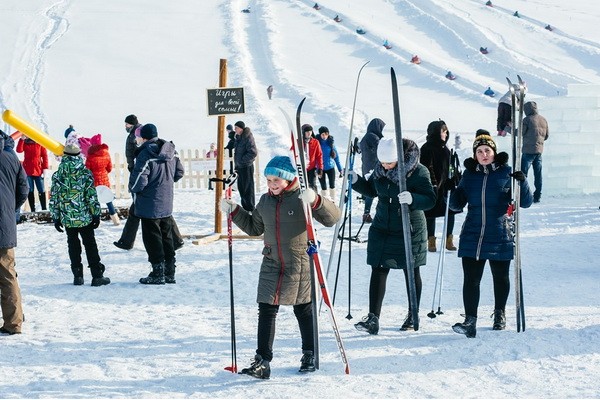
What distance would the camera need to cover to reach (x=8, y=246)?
6.30 meters

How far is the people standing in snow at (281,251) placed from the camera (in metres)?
5.27

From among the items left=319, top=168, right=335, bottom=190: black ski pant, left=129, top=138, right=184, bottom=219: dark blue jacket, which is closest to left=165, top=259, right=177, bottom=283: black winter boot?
left=129, top=138, right=184, bottom=219: dark blue jacket

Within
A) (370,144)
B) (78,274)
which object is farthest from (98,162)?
(370,144)

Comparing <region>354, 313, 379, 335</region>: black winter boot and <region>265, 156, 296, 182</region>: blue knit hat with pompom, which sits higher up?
<region>265, 156, 296, 182</region>: blue knit hat with pompom

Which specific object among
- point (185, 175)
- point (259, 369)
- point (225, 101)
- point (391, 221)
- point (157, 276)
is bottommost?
point (259, 369)

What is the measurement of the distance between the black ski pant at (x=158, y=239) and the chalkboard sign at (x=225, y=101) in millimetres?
2446

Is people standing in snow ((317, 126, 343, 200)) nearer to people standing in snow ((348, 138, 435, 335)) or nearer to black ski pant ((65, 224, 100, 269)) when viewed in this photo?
black ski pant ((65, 224, 100, 269))

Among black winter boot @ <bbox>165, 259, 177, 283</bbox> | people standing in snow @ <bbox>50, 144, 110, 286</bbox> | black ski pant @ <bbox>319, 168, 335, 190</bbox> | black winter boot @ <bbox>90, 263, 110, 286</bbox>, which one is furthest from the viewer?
black ski pant @ <bbox>319, 168, 335, 190</bbox>

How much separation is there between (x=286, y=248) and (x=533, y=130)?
926 cm

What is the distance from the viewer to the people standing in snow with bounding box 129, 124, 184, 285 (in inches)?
327

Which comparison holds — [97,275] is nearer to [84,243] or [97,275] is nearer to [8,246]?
[84,243]

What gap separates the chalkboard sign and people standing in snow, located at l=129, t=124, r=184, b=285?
2132 millimetres

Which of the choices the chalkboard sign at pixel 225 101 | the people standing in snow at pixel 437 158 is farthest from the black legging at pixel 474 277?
the chalkboard sign at pixel 225 101

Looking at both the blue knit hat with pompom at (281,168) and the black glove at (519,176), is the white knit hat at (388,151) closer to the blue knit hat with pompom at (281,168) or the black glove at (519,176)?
the black glove at (519,176)
